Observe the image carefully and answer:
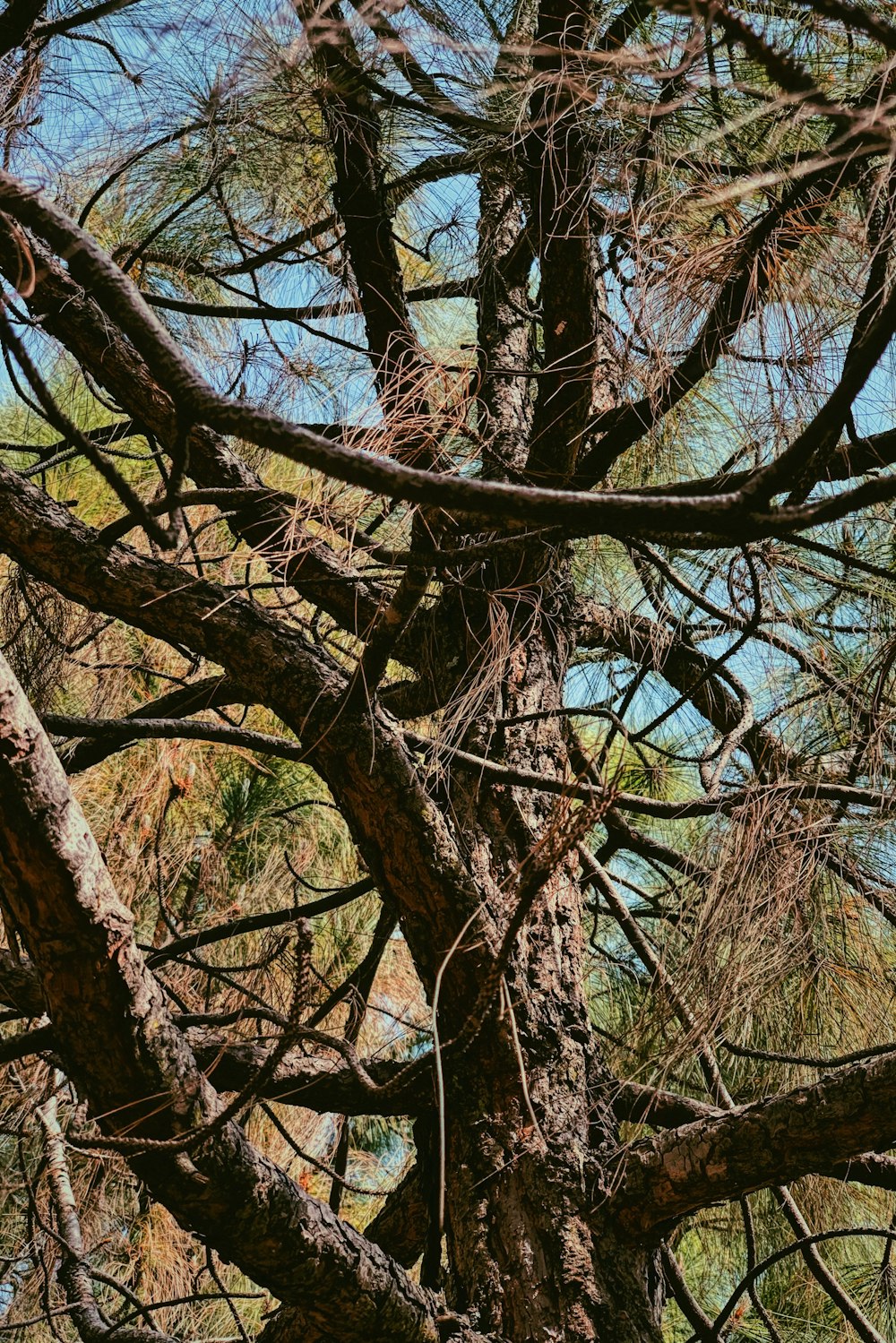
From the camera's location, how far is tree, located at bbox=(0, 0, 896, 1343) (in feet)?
3.29

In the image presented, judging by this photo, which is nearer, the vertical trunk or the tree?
the tree

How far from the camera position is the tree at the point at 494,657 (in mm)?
1004

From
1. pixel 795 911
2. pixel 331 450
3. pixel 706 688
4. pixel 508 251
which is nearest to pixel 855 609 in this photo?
pixel 706 688

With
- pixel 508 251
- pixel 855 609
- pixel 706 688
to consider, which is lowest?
pixel 706 688

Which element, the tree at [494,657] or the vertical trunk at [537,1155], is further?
the vertical trunk at [537,1155]

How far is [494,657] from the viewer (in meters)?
1.55

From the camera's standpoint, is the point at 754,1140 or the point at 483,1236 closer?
the point at 754,1140

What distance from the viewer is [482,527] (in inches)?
41.9

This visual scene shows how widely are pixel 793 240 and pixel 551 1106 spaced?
933mm

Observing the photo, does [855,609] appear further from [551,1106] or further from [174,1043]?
[174,1043]

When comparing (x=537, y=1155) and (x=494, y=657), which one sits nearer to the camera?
(x=537, y=1155)

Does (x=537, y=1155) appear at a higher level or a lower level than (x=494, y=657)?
lower

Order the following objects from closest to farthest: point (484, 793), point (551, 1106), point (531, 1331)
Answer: point (531, 1331)
point (551, 1106)
point (484, 793)

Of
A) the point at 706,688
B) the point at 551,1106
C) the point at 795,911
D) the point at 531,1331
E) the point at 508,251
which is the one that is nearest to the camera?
the point at 531,1331
